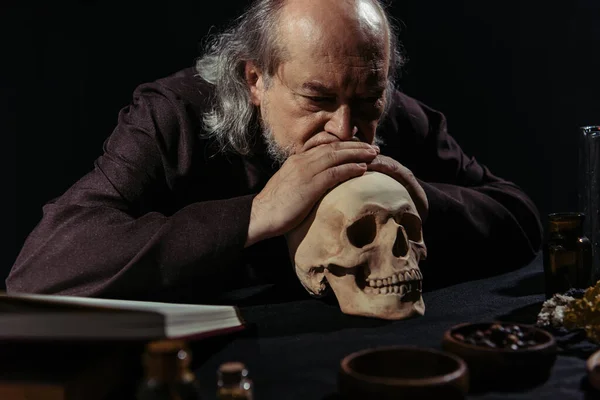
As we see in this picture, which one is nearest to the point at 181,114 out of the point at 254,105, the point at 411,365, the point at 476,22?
the point at 254,105

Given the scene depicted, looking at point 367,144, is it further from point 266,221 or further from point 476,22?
point 476,22

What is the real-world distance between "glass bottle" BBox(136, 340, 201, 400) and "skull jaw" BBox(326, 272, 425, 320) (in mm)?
965

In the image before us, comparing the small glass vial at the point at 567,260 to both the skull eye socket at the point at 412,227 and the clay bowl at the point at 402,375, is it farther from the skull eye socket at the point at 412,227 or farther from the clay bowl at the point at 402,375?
the clay bowl at the point at 402,375

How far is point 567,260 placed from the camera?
229cm

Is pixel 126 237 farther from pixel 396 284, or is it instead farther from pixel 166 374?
pixel 166 374

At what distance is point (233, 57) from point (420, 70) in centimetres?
145

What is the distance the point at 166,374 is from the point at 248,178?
1586 millimetres

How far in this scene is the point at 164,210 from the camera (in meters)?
2.76

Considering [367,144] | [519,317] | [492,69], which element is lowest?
[519,317]

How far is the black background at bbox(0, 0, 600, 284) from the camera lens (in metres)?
3.37

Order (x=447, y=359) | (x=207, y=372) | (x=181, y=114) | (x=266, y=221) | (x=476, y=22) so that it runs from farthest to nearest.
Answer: (x=476, y=22) → (x=181, y=114) → (x=266, y=221) → (x=207, y=372) → (x=447, y=359)

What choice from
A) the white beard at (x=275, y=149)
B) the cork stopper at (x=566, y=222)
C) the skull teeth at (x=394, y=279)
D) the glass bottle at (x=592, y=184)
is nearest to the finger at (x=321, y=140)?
the white beard at (x=275, y=149)

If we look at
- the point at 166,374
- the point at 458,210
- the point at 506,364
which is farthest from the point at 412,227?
the point at 166,374

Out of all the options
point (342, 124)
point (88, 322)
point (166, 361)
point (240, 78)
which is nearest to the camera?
point (166, 361)
